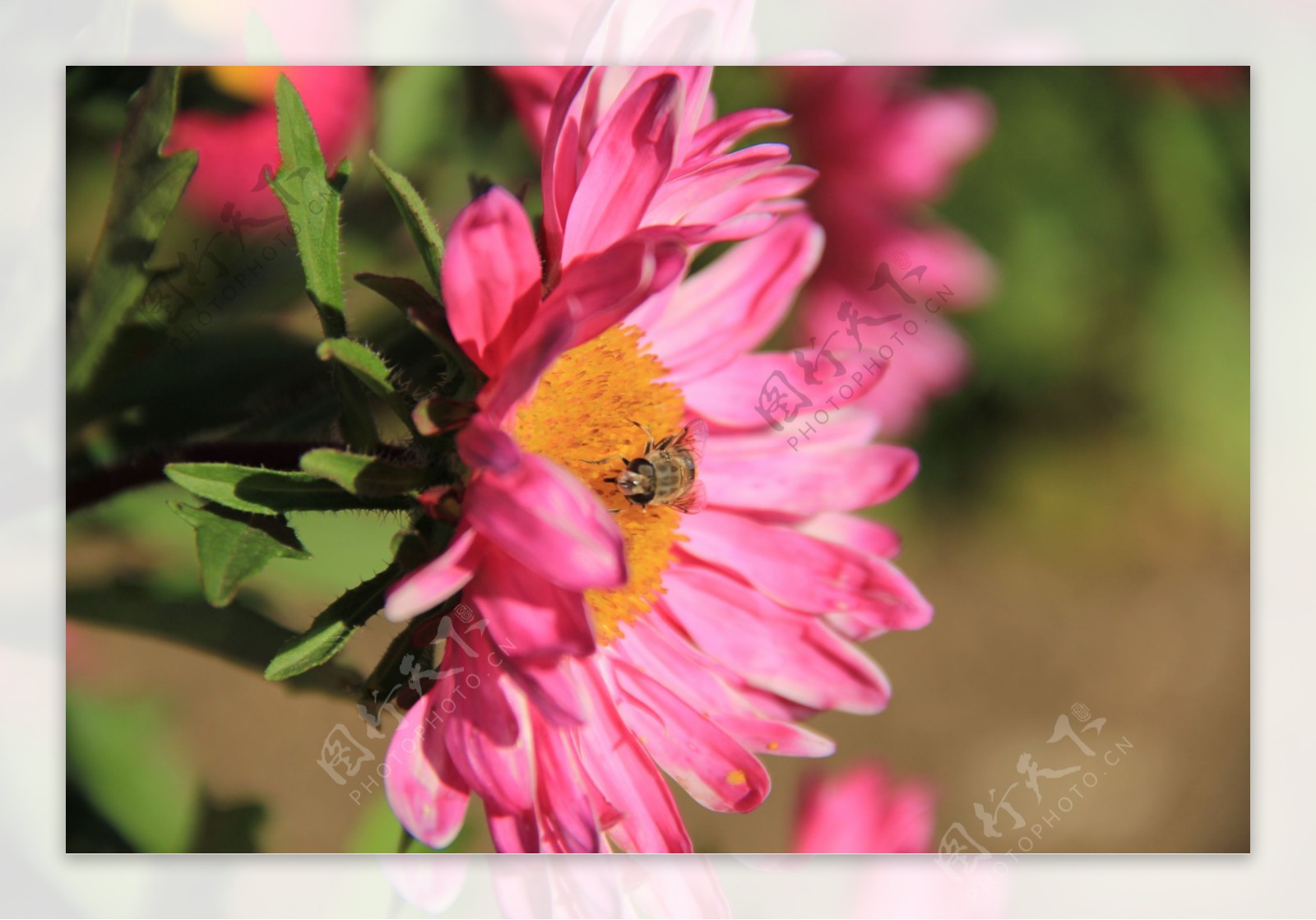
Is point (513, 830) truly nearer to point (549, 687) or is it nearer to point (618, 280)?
point (549, 687)

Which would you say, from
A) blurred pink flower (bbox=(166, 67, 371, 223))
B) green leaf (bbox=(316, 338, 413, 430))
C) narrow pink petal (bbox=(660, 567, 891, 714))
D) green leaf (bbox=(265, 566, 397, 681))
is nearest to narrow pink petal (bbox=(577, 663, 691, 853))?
narrow pink petal (bbox=(660, 567, 891, 714))

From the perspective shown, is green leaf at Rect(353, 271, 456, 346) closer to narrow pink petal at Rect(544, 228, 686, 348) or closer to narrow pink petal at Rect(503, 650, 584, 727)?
narrow pink petal at Rect(544, 228, 686, 348)

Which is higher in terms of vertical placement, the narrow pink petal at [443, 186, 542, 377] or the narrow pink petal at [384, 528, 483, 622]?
the narrow pink petal at [443, 186, 542, 377]

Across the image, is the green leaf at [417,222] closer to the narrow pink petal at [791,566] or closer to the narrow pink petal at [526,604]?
the narrow pink petal at [526,604]

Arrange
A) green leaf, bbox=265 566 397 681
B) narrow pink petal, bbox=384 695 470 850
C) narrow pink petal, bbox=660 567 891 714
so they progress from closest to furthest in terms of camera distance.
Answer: green leaf, bbox=265 566 397 681 → narrow pink petal, bbox=384 695 470 850 → narrow pink petal, bbox=660 567 891 714

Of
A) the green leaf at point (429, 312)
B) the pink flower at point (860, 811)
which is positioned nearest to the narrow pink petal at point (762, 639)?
the pink flower at point (860, 811)

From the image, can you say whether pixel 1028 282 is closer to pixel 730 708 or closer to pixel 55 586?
pixel 730 708
